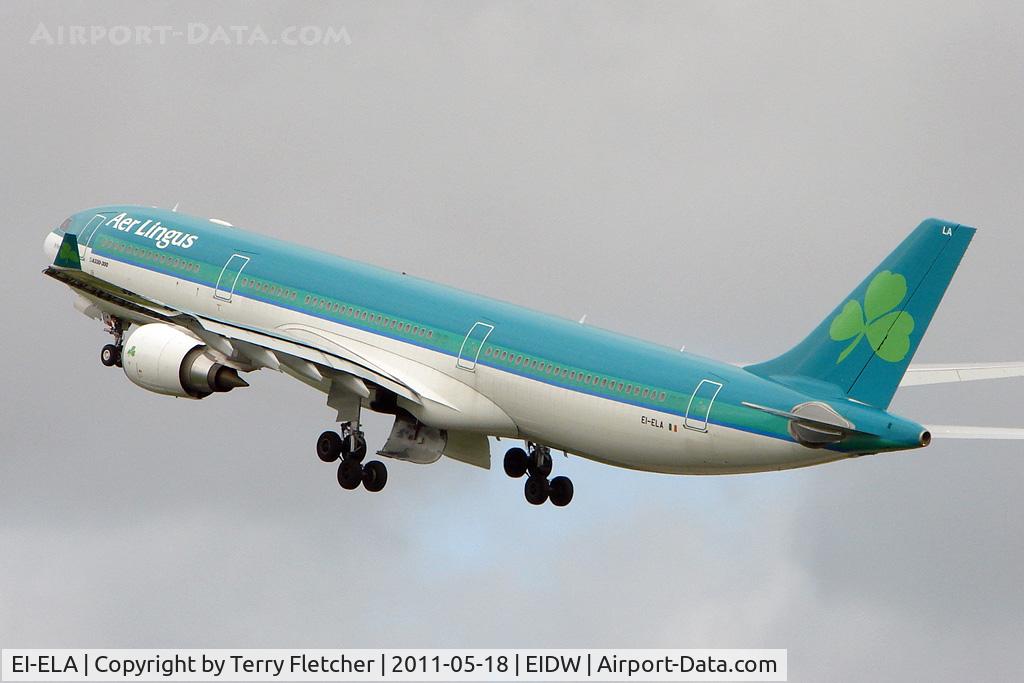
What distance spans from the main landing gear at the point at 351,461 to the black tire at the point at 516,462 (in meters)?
3.83

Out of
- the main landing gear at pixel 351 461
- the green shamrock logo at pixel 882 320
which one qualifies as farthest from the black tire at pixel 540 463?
the green shamrock logo at pixel 882 320

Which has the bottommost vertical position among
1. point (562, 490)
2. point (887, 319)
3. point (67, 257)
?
point (887, 319)

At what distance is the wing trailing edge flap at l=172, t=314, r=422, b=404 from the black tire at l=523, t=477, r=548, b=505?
4714 mm

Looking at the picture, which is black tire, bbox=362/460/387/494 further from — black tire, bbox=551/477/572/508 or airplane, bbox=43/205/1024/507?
black tire, bbox=551/477/572/508

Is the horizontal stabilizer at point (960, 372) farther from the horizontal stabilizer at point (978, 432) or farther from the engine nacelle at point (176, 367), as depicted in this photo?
the engine nacelle at point (176, 367)

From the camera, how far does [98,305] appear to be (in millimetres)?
63156

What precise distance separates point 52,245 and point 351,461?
14497mm

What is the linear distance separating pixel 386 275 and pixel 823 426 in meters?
14.7

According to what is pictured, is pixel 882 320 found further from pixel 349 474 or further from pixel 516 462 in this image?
pixel 349 474

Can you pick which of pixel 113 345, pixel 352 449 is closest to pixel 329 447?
pixel 352 449

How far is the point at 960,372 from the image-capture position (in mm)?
51688

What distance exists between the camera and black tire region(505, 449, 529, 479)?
58969mm

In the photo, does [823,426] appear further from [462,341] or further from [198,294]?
[198,294]

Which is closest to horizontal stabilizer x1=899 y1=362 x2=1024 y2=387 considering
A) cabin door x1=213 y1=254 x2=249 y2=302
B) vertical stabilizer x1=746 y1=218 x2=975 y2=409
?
vertical stabilizer x1=746 y1=218 x2=975 y2=409
